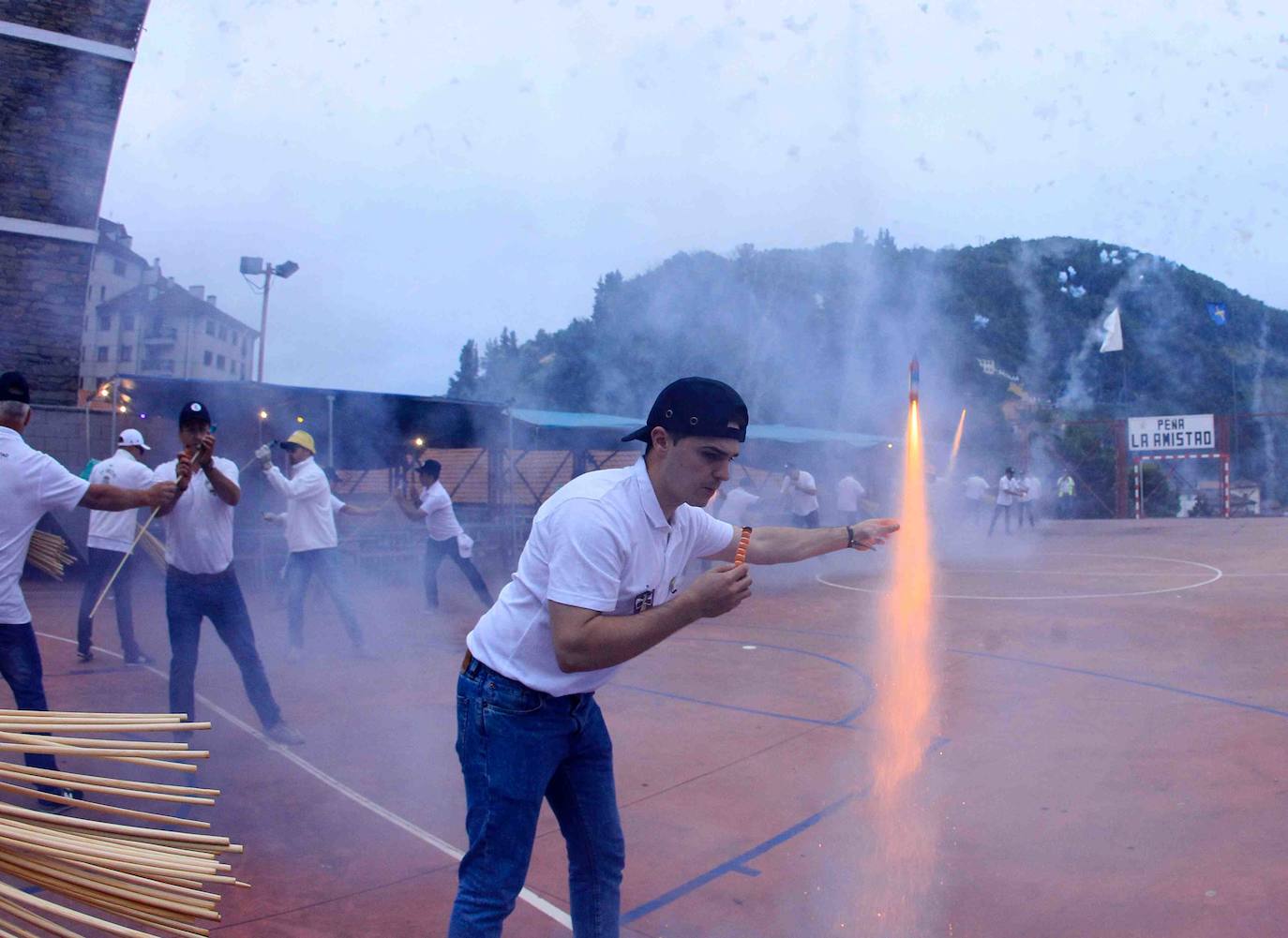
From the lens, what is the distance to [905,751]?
5004mm

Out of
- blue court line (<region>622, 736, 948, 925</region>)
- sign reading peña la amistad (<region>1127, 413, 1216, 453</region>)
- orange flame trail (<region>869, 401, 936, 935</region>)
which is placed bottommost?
blue court line (<region>622, 736, 948, 925</region>)

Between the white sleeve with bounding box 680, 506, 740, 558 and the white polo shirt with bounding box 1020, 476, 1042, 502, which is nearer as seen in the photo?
the white sleeve with bounding box 680, 506, 740, 558

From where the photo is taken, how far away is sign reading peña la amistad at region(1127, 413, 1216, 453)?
24.4 m

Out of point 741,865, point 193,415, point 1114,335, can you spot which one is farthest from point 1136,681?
point 1114,335

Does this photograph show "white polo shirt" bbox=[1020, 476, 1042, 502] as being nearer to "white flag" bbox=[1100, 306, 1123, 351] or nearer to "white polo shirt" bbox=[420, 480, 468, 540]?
"white flag" bbox=[1100, 306, 1123, 351]

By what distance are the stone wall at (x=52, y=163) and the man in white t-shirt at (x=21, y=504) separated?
883 cm

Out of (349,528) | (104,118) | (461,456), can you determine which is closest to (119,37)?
(104,118)

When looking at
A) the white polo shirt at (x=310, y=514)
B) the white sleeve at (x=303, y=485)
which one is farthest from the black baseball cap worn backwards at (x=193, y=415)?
the white polo shirt at (x=310, y=514)

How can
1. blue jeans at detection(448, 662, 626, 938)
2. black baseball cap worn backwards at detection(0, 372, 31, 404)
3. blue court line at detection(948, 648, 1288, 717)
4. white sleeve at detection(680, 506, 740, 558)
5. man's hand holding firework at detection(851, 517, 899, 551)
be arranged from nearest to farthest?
blue jeans at detection(448, 662, 626, 938), white sleeve at detection(680, 506, 740, 558), man's hand holding firework at detection(851, 517, 899, 551), black baseball cap worn backwards at detection(0, 372, 31, 404), blue court line at detection(948, 648, 1288, 717)

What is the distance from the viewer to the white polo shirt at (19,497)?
378cm

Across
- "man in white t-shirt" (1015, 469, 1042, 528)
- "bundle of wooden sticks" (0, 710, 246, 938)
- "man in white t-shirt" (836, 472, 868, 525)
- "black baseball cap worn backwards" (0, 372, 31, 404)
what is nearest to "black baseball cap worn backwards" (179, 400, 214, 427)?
"black baseball cap worn backwards" (0, 372, 31, 404)

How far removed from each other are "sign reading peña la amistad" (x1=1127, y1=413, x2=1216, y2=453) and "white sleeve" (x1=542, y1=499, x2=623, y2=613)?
26380mm

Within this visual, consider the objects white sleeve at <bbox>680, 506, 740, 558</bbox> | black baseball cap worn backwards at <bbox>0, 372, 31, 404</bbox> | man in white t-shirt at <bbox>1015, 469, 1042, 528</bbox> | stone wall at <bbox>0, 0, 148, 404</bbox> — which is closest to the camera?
white sleeve at <bbox>680, 506, 740, 558</bbox>

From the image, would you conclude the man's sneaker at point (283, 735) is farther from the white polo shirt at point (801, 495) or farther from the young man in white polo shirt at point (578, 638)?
the white polo shirt at point (801, 495)
